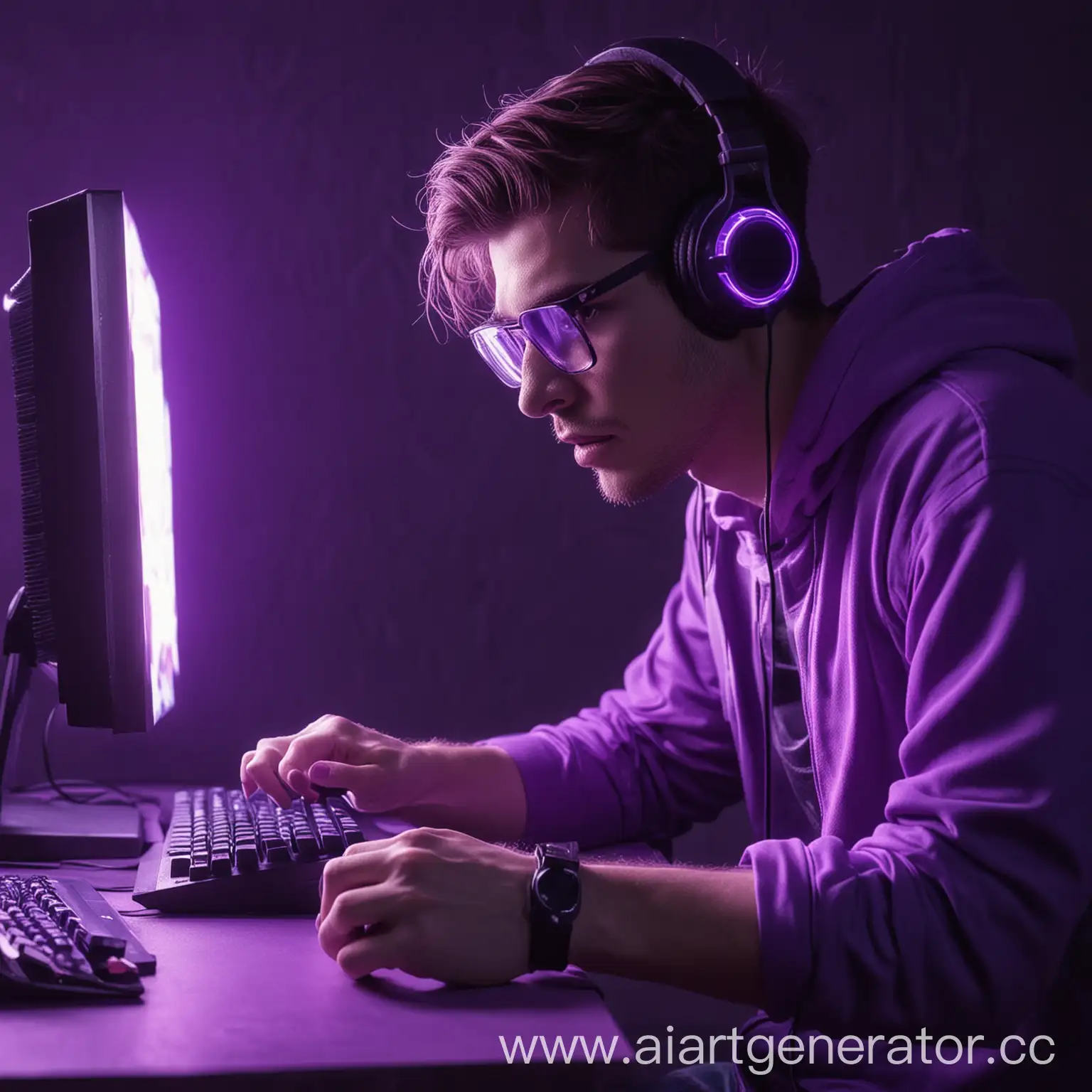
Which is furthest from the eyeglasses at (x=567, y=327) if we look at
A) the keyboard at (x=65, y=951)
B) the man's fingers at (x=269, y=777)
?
the keyboard at (x=65, y=951)

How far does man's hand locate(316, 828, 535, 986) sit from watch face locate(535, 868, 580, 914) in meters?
0.02

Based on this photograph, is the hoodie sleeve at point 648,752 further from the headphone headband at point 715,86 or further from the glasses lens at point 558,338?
the headphone headband at point 715,86

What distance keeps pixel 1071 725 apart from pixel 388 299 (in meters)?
1.08

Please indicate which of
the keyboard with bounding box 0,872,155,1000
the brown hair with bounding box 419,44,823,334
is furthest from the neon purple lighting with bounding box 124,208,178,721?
the brown hair with bounding box 419,44,823,334

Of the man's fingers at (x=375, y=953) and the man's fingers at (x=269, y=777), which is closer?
the man's fingers at (x=375, y=953)

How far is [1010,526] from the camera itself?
0.80 meters

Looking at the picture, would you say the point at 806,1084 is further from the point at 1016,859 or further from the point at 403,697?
the point at 403,697

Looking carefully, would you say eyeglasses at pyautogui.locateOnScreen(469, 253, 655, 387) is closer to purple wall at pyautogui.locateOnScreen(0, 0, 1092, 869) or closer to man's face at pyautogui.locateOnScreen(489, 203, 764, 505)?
man's face at pyautogui.locateOnScreen(489, 203, 764, 505)

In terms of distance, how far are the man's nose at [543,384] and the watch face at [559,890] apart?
1.66 feet

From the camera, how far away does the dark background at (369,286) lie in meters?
1.47

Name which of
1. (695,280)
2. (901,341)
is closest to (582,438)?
(695,280)

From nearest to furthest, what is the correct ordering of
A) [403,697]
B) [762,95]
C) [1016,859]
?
[1016,859] → [762,95] → [403,697]

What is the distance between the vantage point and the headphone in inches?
38.9

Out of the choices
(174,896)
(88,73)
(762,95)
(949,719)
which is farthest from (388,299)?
(949,719)
